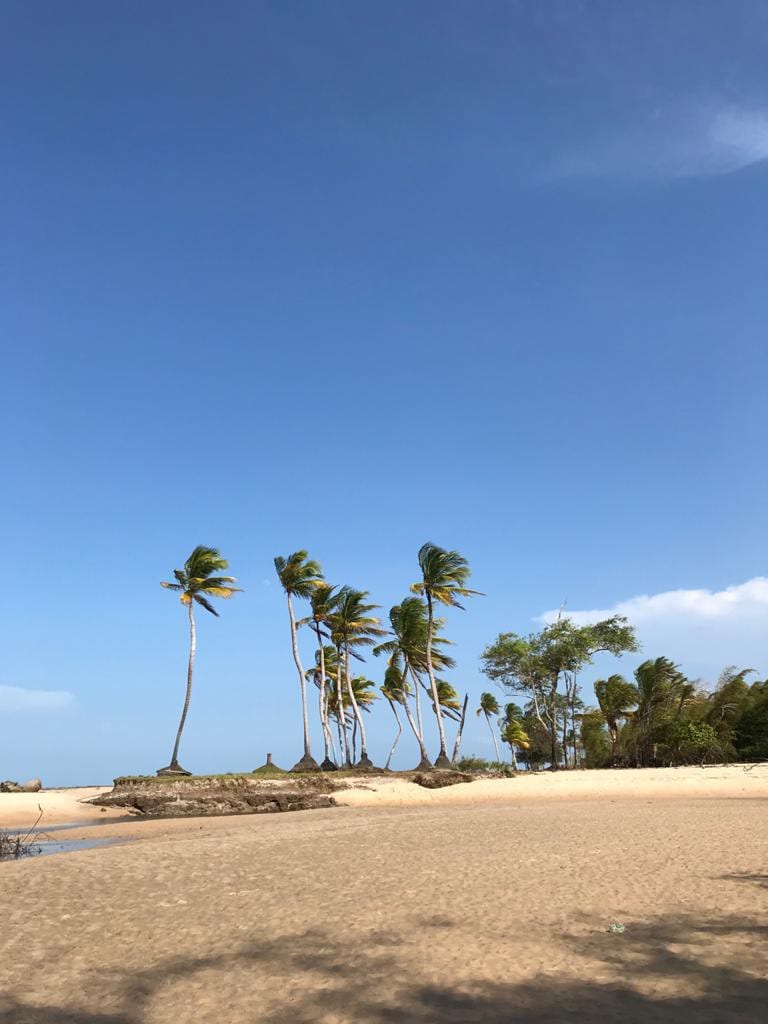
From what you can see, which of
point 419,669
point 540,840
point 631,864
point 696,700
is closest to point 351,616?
point 419,669

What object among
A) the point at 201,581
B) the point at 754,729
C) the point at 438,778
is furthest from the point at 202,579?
the point at 754,729

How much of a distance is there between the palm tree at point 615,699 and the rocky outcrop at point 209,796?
2581cm

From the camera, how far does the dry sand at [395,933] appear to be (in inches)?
261

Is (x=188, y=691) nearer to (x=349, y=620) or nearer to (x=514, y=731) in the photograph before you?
(x=349, y=620)

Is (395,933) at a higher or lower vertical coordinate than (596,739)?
lower

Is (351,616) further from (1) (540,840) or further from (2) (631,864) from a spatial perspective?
(2) (631,864)

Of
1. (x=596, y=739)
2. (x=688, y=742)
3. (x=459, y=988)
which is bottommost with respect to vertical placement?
(x=459, y=988)

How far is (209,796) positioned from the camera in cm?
3444

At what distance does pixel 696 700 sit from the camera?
181 ft

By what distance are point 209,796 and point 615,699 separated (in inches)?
1246

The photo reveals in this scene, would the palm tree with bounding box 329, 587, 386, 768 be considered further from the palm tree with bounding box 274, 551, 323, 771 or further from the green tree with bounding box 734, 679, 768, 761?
the green tree with bounding box 734, 679, 768, 761

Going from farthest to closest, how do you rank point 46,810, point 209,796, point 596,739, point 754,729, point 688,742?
point 596,739, point 754,729, point 688,742, point 46,810, point 209,796

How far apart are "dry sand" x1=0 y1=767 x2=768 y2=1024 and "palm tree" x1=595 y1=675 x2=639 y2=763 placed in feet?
124

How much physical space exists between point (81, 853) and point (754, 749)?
1967 inches
